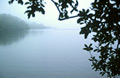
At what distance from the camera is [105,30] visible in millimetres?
2166

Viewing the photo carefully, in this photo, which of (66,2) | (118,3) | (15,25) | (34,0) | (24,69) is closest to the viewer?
(118,3)

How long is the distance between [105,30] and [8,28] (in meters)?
140

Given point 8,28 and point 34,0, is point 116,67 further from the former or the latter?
point 8,28

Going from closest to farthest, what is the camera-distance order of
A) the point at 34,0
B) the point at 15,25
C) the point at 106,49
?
the point at 34,0 → the point at 106,49 → the point at 15,25

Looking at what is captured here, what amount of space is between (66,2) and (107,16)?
3.37 ft

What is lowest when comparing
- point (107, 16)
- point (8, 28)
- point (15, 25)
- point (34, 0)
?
point (107, 16)

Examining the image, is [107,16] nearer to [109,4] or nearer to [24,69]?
[109,4]

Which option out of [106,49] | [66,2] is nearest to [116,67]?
[106,49]

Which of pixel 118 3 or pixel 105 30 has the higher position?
pixel 118 3

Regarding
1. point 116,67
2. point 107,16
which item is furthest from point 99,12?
→ point 116,67

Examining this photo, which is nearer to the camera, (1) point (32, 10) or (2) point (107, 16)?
(2) point (107, 16)

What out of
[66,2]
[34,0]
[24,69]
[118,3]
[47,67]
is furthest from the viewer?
[47,67]

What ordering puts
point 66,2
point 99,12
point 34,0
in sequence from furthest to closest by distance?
point 34,0 < point 66,2 < point 99,12

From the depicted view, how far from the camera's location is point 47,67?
18.8 metres
